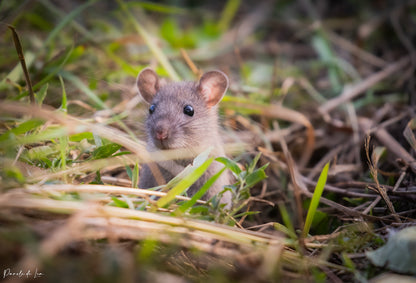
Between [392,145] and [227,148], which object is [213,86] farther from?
[392,145]

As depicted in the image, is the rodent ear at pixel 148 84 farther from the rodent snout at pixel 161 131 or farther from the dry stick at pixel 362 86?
the dry stick at pixel 362 86

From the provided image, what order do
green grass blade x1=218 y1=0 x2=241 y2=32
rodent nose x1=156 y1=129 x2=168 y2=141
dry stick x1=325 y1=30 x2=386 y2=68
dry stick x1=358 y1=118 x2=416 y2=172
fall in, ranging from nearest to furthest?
rodent nose x1=156 y1=129 x2=168 y2=141
dry stick x1=358 y1=118 x2=416 y2=172
dry stick x1=325 y1=30 x2=386 y2=68
green grass blade x1=218 y1=0 x2=241 y2=32

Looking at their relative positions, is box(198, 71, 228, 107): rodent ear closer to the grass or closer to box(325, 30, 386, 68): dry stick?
the grass

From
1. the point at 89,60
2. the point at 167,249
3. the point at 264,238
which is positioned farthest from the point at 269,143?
the point at 89,60

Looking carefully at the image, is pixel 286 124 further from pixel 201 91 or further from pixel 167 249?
pixel 167 249

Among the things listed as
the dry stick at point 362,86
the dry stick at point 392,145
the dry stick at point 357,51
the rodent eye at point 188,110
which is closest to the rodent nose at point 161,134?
the rodent eye at point 188,110

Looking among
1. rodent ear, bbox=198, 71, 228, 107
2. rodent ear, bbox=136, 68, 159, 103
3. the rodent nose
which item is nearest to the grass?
the rodent nose

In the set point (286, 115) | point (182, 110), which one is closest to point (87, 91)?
point (182, 110)
